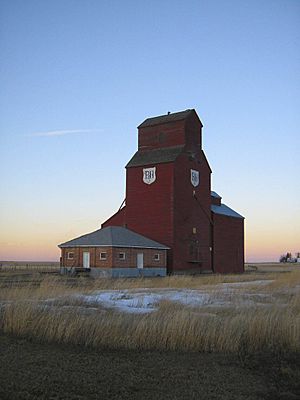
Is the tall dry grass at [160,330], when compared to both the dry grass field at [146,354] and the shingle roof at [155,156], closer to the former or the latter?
the dry grass field at [146,354]

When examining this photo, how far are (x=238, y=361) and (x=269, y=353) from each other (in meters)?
1.06

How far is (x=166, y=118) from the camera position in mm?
55219

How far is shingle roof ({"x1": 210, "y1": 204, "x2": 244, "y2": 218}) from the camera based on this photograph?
2357 inches

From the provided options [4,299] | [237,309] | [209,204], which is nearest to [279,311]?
[237,309]

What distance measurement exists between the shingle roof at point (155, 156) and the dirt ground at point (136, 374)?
137 ft

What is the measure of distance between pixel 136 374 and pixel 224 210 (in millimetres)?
55574

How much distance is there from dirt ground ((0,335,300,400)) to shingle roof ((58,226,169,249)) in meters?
→ 35.0

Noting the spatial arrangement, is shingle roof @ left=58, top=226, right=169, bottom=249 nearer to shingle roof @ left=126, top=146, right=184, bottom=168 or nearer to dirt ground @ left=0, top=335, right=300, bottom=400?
shingle roof @ left=126, top=146, right=184, bottom=168

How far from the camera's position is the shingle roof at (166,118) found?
53875 millimetres

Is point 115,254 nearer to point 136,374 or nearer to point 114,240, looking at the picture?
point 114,240

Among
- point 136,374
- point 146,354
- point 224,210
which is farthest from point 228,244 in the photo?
point 136,374

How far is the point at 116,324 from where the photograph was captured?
38.4 feet

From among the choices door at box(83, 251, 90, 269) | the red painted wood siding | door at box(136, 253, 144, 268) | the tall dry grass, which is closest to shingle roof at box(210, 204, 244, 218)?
the red painted wood siding

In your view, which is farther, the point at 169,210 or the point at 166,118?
the point at 166,118
